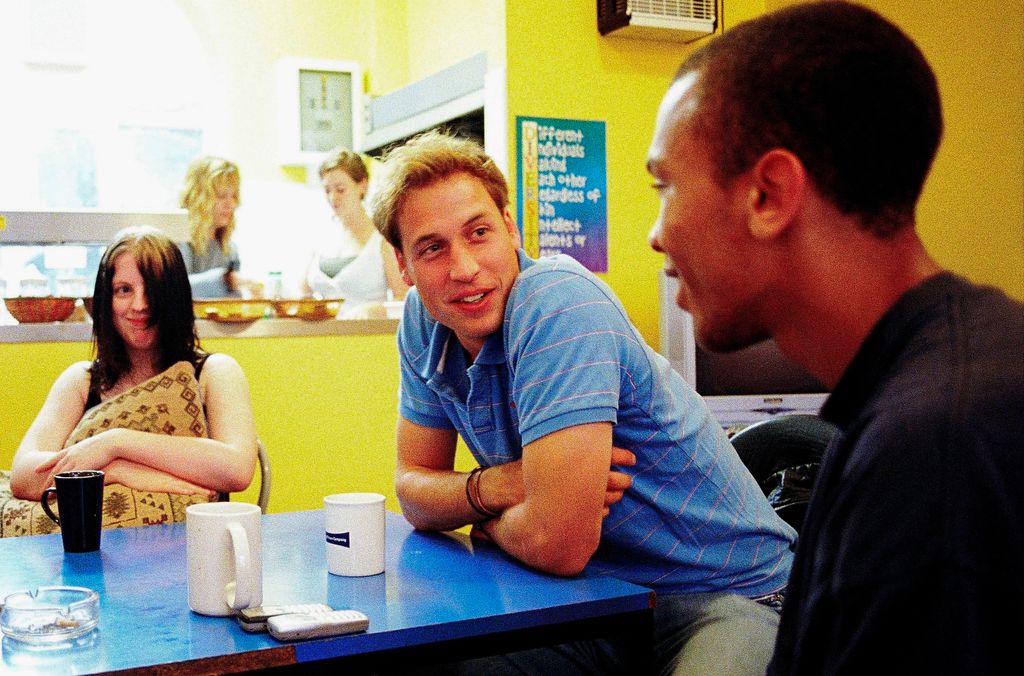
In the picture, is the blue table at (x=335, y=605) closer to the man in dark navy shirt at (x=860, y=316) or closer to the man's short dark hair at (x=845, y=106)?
the man in dark navy shirt at (x=860, y=316)

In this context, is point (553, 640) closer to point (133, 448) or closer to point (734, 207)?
point (734, 207)

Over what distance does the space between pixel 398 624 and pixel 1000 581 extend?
762 millimetres

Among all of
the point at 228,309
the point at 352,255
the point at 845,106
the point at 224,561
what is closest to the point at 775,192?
the point at 845,106

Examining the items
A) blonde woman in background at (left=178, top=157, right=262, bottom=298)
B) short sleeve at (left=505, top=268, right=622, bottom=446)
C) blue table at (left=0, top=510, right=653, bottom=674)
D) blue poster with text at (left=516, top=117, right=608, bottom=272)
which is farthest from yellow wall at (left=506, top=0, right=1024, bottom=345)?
blue table at (left=0, top=510, right=653, bottom=674)

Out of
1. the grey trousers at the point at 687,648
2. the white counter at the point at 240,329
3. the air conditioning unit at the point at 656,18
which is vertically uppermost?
the air conditioning unit at the point at 656,18

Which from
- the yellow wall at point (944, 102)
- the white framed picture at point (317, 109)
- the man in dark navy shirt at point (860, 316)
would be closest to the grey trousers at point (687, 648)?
the man in dark navy shirt at point (860, 316)

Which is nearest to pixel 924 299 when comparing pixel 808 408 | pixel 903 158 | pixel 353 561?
pixel 903 158

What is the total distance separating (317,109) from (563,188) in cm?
305

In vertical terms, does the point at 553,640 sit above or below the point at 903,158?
below

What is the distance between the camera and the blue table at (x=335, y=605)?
3.78 feet

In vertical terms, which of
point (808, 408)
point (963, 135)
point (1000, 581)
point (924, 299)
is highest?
point (963, 135)

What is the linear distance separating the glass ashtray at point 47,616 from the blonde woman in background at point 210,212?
366 cm

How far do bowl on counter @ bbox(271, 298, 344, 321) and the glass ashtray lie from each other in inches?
93.2

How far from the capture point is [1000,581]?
2.02ft
